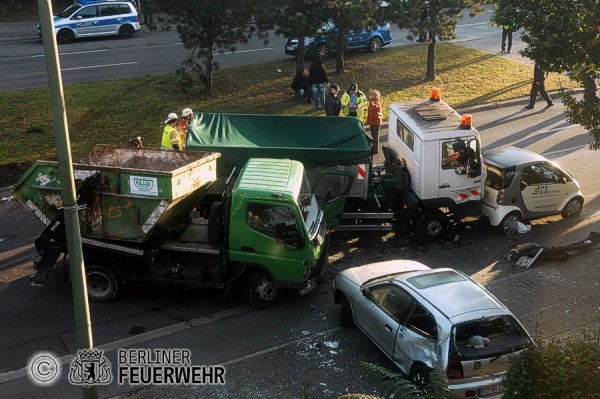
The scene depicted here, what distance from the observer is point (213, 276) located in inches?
416

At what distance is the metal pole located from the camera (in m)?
5.85

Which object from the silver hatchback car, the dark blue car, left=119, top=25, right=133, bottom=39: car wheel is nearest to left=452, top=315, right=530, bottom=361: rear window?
the silver hatchback car

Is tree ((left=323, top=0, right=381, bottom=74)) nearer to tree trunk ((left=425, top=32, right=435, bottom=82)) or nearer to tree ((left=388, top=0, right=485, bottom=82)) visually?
tree ((left=388, top=0, right=485, bottom=82))

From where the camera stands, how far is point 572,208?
46.0 feet

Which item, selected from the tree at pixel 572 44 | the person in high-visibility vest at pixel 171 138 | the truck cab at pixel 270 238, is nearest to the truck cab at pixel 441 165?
the tree at pixel 572 44

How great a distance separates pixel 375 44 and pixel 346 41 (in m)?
1.58

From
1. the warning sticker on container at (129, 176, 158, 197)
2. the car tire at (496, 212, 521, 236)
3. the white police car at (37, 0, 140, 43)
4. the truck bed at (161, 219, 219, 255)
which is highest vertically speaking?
the white police car at (37, 0, 140, 43)

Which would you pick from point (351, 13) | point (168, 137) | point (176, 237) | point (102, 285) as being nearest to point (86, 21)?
point (351, 13)

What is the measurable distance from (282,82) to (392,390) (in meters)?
17.7

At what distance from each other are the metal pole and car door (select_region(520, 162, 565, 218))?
30.5ft

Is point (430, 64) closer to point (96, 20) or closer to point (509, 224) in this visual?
point (509, 224)

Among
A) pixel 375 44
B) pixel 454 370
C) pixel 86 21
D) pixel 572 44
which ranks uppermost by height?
pixel 572 44

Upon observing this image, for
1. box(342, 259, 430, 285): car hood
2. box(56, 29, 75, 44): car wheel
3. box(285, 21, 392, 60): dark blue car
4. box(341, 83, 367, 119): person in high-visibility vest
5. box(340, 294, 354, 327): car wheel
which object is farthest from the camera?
box(56, 29, 75, 44): car wheel

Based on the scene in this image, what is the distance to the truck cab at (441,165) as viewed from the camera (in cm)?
1253
